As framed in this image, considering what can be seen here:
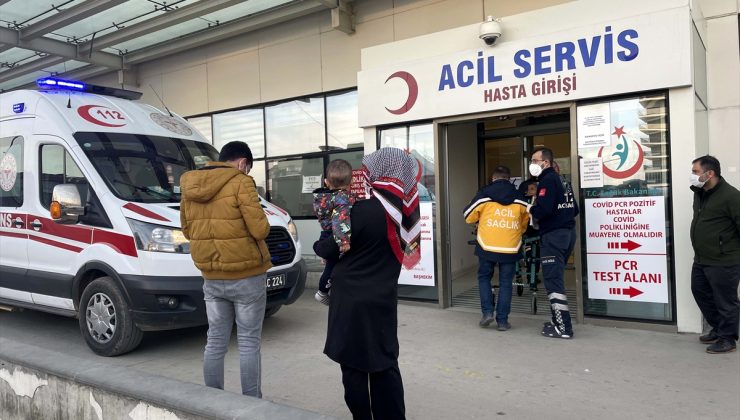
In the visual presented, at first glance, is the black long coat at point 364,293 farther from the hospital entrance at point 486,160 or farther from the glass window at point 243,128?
the glass window at point 243,128

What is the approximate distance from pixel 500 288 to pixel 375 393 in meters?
3.29

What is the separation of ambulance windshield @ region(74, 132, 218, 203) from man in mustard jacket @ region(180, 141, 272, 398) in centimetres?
199

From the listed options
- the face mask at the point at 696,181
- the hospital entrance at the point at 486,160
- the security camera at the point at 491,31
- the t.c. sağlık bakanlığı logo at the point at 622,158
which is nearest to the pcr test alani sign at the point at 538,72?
the security camera at the point at 491,31

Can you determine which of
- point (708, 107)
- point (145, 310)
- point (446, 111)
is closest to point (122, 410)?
point (145, 310)

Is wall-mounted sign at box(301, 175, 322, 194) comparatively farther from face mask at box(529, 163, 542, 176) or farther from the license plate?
face mask at box(529, 163, 542, 176)

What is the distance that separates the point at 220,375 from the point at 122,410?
784 millimetres

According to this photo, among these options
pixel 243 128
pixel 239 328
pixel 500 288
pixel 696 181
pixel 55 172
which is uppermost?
pixel 243 128

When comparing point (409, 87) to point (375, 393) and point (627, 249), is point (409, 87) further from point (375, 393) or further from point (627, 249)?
point (375, 393)

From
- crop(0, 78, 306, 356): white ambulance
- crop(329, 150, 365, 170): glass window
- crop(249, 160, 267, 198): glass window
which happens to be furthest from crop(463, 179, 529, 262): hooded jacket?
crop(249, 160, 267, 198): glass window

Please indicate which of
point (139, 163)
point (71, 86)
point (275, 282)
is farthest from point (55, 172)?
point (275, 282)

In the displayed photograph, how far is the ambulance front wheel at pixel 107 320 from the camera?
4.89 meters

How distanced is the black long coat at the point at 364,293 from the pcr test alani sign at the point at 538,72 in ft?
13.0

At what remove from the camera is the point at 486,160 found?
31.7 feet

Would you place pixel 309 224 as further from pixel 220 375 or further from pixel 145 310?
pixel 220 375
